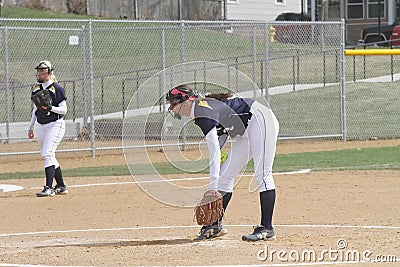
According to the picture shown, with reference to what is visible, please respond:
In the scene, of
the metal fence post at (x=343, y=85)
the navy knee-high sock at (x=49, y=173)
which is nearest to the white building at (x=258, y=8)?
the metal fence post at (x=343, y=85)

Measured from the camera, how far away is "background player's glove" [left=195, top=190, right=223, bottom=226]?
8750mm

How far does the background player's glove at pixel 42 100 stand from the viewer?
13016 mm

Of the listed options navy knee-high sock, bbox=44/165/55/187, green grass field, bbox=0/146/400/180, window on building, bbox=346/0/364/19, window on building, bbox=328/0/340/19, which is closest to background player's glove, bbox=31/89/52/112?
navy knee-high sock, bbox=44/165/55/187

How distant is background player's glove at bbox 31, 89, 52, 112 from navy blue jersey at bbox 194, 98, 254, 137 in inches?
195

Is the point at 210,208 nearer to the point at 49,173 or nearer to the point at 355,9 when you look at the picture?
the point at 49,173

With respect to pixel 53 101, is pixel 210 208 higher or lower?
lower

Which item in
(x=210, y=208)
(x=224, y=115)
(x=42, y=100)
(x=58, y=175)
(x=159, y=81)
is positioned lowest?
(x=58, y=175)

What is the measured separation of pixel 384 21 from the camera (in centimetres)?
4591

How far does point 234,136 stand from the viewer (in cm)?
886

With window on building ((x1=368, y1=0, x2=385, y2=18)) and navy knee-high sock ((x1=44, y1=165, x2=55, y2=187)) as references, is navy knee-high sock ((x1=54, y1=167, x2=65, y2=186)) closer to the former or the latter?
navy knee-high sock ((x1=44, y1=165, x2=55, y2=187))

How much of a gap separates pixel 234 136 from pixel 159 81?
1037 cm

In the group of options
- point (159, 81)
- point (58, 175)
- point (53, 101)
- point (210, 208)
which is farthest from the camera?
point (159, 81)

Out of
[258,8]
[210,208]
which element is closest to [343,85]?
[210,208]

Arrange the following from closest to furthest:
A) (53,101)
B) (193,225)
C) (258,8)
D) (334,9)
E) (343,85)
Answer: (193,225), (53,101), (343,85), (258,8), (334,9)
